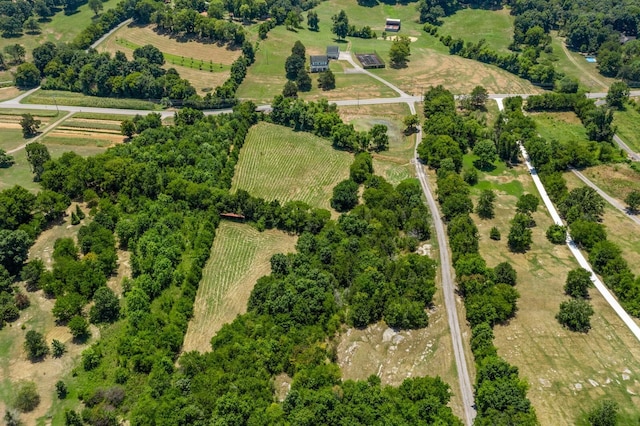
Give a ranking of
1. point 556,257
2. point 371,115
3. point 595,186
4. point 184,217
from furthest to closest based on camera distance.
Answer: point 371,115, point 595,186, point 184,217, point 556,257

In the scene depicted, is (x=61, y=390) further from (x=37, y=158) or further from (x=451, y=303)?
(x=37, y=158)

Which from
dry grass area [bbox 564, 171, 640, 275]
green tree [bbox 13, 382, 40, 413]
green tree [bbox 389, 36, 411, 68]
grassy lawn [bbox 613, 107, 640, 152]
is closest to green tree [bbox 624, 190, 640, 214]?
dry grass area [bbox 564, 171, 640, 275]

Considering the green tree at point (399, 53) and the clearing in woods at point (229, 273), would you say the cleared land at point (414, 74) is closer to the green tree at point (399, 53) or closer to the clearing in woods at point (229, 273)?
the green tree at point (399, 53)

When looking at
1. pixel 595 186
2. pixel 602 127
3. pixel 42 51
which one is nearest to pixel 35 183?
pixel 42 51

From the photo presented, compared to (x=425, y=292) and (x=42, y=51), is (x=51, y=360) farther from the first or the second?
(x=42, y=51)

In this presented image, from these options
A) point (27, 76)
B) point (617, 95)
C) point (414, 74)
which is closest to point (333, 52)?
point (414, 74)

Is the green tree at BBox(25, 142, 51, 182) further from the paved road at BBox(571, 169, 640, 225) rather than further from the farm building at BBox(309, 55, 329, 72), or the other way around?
the paved road at BBox(571, 169, 640, 225)
